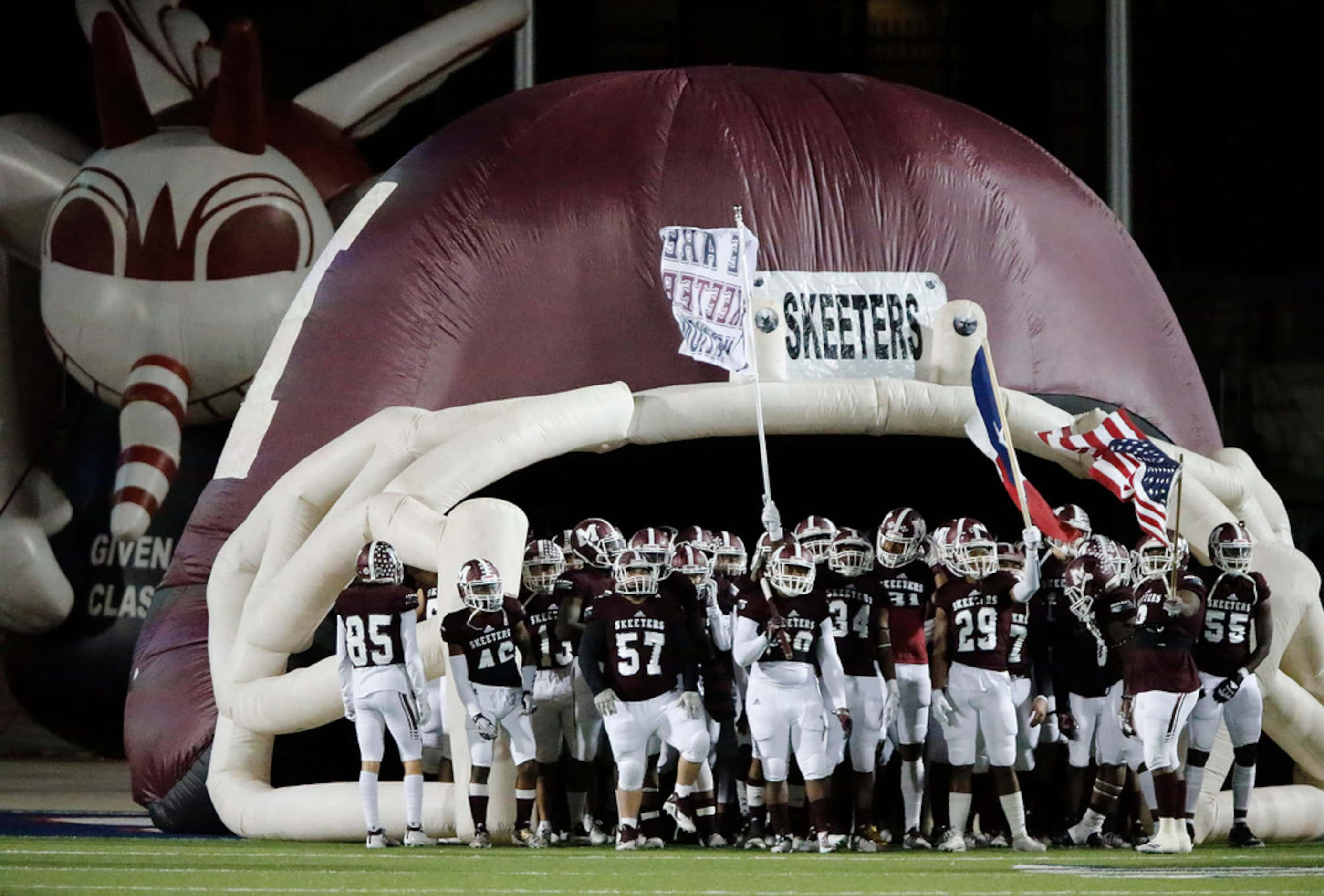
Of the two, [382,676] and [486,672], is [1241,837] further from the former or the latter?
[382,676]

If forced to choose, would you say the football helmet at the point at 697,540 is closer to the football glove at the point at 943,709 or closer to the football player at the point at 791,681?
the football player at the point at 791,681

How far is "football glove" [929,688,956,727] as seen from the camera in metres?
8.81

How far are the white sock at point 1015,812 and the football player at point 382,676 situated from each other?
7.99 feet

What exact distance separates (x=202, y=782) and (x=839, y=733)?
327 cm

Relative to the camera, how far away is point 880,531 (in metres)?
9.19

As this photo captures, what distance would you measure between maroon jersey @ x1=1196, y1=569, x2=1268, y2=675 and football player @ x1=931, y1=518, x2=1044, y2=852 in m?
0.91

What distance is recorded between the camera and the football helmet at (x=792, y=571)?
862cm

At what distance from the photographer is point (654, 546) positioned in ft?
29.1

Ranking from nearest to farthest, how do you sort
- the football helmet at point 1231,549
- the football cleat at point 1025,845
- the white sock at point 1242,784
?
the football cleat at point 1025,845 < the football helmet at point 1231,549 < the white sock at point 1242,784

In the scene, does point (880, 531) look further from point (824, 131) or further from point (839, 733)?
point (824, 131)

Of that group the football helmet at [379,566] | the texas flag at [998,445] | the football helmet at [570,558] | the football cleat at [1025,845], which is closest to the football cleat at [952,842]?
the football cleat at [1025,845]

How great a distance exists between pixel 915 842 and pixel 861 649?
830 millimetres

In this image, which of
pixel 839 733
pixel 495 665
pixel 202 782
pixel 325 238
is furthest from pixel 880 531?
pixel 325 238

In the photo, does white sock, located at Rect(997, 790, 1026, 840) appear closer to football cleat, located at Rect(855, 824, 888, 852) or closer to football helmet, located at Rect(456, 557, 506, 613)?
football cleat, located at Rect(855, 824, 888, 852)
